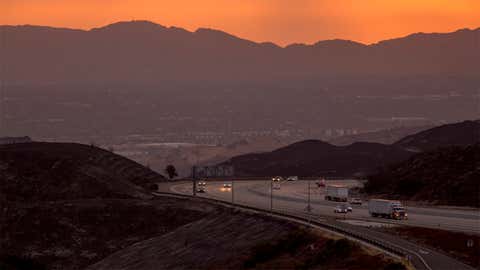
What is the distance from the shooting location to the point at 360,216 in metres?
132

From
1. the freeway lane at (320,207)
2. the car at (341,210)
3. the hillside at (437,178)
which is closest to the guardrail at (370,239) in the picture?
the freeway lane at (320,207)

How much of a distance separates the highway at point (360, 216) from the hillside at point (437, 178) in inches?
391

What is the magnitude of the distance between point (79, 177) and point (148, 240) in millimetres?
42615

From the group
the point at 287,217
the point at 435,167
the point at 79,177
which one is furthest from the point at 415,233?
the point at 79,177

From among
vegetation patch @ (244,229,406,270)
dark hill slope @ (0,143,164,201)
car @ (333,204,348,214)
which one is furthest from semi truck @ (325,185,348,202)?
vegetation patch @ (244,229,406,270)

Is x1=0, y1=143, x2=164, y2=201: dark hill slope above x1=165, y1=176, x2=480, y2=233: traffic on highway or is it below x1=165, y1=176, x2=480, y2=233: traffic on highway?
above

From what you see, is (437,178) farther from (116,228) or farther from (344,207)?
(116,228)

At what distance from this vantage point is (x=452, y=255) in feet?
297

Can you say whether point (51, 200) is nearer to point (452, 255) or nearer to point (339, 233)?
point (339, 233)

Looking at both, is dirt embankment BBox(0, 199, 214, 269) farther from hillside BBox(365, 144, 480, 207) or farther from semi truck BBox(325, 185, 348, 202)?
hillside BBox(365, 144, 480, 207)

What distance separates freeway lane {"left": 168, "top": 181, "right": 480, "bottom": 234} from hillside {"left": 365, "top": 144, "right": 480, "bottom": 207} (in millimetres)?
9693

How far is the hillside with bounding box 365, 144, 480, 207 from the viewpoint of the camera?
15325cm

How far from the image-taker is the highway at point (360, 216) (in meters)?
88.4

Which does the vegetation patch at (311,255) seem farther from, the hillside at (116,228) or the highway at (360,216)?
the highway at (360,216)
